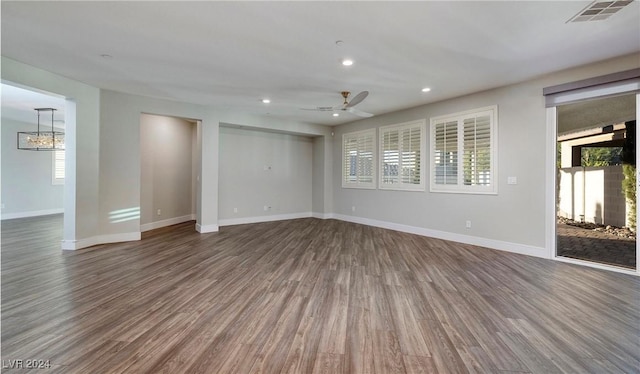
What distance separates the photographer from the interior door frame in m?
3.52

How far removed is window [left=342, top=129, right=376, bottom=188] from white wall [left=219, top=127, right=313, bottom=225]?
1.29 m

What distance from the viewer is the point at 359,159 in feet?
24.4

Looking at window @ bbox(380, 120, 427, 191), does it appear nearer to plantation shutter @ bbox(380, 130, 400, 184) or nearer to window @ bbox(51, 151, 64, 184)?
plantation shutter @ bbox(380, 130, 400, 184)

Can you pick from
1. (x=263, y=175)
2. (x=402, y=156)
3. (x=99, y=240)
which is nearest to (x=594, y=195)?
(x=402, y=156)

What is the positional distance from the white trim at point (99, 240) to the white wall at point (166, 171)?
3.40 ft

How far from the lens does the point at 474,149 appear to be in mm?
5102

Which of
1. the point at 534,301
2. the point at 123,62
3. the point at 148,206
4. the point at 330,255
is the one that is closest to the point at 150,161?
the point at 148,206

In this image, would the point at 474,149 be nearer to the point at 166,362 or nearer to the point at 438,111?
the point at 438,111

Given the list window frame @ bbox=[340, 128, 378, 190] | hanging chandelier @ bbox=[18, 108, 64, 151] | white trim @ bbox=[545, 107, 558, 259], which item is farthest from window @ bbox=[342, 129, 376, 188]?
hanging chandelier @ bbox=[18, 108, 64, 151]

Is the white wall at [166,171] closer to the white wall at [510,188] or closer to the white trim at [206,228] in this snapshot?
the white trim at [206,228]

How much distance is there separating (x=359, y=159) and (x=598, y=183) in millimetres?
5747

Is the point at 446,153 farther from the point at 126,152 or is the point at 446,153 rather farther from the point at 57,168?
the point at 57,168

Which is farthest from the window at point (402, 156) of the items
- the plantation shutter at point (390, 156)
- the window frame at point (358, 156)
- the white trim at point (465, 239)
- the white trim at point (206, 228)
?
the white trim at point (206, 228)

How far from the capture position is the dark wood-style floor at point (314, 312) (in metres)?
1.83
